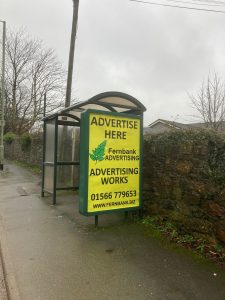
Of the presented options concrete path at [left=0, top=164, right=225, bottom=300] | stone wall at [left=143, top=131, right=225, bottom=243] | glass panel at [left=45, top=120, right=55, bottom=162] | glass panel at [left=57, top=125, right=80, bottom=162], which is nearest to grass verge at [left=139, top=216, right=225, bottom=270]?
stone wall at [left=143, top=131, right=225, bottom=243]

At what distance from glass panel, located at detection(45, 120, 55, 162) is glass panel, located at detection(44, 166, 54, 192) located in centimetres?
27

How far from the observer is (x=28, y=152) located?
20.3 m

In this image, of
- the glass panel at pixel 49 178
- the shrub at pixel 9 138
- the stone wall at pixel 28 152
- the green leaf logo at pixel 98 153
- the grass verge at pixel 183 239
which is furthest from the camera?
the shrub at pixel 9 138

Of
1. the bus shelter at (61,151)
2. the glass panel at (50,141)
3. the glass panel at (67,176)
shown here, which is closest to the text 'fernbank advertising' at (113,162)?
the bus shelter at (61,151)

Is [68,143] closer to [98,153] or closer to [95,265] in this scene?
[98,153]

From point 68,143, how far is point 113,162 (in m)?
3.98

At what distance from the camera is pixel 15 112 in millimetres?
31859

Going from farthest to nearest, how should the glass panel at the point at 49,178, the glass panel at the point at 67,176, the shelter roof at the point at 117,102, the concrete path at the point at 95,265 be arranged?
the glass panel at the point at 67,176
the glass panel at the point at 49,178
the shelter roof at the point at 117,102
the concrete path at the point at 95,265

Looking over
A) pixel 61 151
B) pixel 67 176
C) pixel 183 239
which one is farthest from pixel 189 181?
pixel 61 151

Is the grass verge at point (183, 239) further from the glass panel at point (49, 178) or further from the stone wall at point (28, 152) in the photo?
the stone wall at point (28, 152)

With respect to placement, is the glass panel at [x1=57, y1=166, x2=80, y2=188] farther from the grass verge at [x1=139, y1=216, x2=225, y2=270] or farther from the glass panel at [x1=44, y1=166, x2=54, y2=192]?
the grass verge at [x1=139, y1=216, x2=225, y2=270]

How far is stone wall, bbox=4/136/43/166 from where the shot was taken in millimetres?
17644

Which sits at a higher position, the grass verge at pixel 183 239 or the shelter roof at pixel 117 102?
the shelter roof at pixel 117 102

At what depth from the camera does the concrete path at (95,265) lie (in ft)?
11.3
